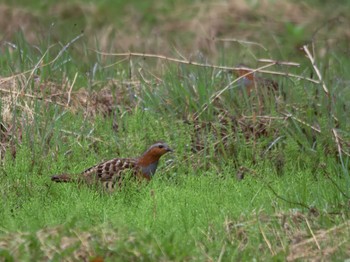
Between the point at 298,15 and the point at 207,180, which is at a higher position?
the point at 207,180

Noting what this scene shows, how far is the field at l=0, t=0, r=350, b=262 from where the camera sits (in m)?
7.29

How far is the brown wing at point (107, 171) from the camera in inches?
359

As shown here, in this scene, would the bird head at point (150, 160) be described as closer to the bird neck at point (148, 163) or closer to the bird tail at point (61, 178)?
Result: the bird neck at point (148, 163)

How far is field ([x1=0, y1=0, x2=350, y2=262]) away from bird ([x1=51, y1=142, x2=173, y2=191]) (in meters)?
0.10

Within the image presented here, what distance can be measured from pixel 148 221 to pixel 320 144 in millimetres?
2302

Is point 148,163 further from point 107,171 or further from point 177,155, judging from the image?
point 177,155

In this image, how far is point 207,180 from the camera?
922 centimetres

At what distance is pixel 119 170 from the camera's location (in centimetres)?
928

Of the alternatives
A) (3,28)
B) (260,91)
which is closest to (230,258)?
(260,91)

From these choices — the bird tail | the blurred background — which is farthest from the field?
the blurred background

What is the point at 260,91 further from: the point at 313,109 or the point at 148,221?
the point at 148,221

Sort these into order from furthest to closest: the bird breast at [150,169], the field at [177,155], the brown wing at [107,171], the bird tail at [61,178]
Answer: the bird breast at [150,169] → the brown wing at [107,171] → the bird tail at [61,178] → the field at [177,155]

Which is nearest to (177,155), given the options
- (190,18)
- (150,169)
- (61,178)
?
(150,169)

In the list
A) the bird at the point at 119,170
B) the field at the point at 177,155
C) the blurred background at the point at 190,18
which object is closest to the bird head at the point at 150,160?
the bird at the point at 119,170
